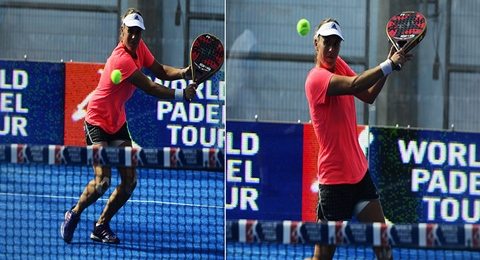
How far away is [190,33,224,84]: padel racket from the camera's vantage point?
691 centimetres

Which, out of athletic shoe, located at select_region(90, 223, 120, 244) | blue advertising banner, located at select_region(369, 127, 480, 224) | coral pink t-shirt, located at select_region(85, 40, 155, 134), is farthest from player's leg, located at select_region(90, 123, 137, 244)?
blue advertising banner, located at select_region(369, 127, 480, 224)

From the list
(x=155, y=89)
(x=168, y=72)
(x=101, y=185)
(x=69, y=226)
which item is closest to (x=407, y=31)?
(x=155, y=89)

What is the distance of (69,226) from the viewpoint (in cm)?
709

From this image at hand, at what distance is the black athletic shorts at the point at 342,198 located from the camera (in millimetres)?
5523

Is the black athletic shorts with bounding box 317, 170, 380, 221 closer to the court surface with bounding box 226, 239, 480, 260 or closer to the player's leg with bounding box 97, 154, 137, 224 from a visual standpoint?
the court surface with bounding box 226, 239, 480, 260

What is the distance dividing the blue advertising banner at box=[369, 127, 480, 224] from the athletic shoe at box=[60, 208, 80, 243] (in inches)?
77.5

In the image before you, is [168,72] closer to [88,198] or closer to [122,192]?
[122,192]

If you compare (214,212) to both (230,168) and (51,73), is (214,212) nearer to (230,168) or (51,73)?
(230,168)

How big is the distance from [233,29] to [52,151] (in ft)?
7.31

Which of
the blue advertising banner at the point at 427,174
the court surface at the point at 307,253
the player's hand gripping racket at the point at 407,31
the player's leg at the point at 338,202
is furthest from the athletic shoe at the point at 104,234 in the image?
the player's hand gripping racket at the point at 407,31

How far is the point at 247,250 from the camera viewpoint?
277 inches

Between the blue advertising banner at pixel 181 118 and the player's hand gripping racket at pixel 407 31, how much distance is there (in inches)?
157

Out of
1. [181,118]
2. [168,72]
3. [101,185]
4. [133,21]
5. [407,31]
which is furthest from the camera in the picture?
[181,118]

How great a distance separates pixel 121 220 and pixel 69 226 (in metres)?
0.86
